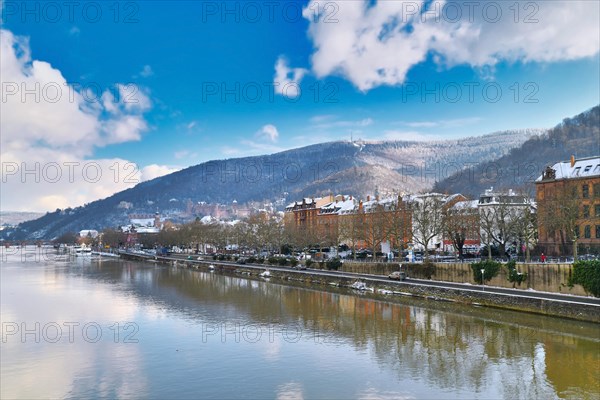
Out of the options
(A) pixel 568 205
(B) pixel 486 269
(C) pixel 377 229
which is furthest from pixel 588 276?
(C) pixel 377 229

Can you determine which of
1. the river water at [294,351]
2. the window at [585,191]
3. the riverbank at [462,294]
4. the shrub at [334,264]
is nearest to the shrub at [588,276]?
the riverbank at [462,294]

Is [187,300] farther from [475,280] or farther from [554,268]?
[554,268]

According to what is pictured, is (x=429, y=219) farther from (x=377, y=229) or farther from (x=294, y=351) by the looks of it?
(x=294, y=351)

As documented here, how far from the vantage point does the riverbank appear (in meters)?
31.7

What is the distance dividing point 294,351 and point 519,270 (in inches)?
865

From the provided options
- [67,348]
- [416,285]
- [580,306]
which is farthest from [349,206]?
[67,348]

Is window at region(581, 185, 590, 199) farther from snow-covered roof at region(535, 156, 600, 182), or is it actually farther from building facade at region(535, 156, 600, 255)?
snow-covered roof at region(535, 156, 600, 182)

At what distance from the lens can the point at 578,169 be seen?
53875mm

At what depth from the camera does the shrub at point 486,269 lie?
42406mm

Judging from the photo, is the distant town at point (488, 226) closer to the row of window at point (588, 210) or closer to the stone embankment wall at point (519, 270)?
the row of window at point (588, 210)

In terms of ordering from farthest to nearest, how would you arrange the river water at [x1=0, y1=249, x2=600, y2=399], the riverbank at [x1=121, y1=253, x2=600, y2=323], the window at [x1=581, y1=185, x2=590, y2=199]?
1. the window at [x1=581, y1=185, x2=590, y2=199]
2. the riverbank at [x1=121, y1=253, x2=600, y2=323]
3. the river water at [x1=0, y1=249, x2=600, y2=399]

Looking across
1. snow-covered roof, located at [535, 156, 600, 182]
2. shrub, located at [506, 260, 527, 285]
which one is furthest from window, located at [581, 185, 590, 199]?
shrub, located at [506, 260, 527, 285]

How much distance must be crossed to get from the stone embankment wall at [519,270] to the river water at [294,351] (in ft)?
16.2

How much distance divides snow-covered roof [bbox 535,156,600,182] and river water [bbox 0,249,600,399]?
2370cm
